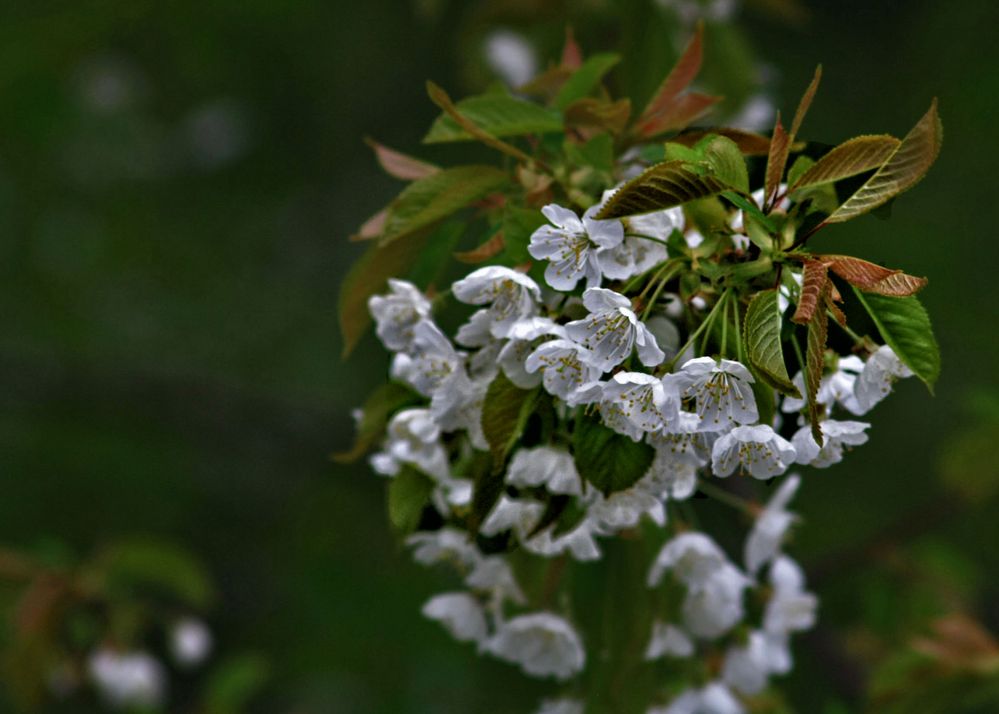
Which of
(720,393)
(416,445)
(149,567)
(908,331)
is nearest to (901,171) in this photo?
(908,331)

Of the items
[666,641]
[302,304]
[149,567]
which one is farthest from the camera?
[302,304]

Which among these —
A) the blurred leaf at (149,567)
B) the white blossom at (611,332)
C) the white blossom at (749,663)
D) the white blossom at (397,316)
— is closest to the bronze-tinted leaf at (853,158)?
the white blossom at (611,332)

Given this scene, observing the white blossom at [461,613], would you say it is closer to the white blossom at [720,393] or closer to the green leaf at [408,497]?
the green leaf at [408,497]

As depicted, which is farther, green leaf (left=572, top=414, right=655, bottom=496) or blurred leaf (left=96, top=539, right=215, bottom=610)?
blurred leaf (left=96, top=539, right=215, bottom=610)

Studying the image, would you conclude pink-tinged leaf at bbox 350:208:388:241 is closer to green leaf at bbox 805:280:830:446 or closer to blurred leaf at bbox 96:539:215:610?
green leaf at bbox 805:280:830:446

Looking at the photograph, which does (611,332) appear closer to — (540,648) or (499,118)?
(499,118)

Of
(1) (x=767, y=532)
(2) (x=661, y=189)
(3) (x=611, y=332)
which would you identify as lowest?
(1) (x=767, y=532)

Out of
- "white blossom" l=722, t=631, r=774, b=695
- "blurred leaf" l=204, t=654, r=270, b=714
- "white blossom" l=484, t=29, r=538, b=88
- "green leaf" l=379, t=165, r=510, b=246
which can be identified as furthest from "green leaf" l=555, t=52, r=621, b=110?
"blurred leaf" l=204, t=654, r=270, b=714
